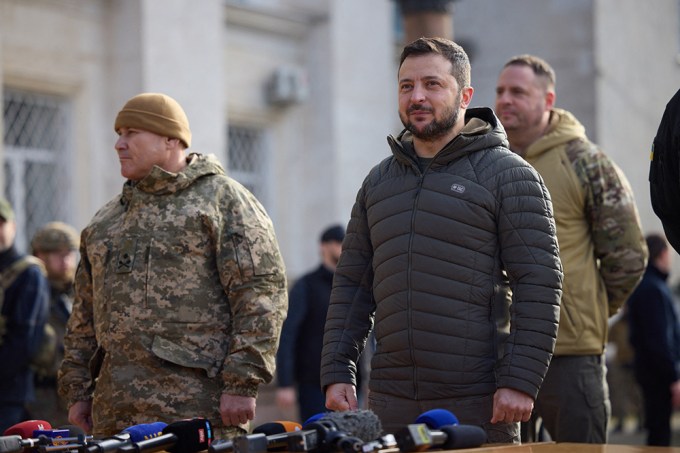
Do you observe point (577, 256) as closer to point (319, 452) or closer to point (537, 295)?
point (537, 295)

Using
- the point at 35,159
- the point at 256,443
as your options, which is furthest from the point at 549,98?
the point at 35,159

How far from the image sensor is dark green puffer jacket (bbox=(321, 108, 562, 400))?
469 centimetres

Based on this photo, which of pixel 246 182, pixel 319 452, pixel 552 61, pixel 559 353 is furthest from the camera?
pixel 552 61

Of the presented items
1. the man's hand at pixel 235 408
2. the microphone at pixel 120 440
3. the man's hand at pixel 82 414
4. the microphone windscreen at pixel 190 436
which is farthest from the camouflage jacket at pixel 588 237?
the microphone at pixel 120 440

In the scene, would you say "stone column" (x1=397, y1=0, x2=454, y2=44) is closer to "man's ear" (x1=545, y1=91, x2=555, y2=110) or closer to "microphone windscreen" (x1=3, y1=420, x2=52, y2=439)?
"man's ear" (x1=545, y1=91, x2=555, y2=110)

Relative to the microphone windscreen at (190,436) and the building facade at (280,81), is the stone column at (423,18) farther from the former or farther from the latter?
the microphone windscreen at (190,436)

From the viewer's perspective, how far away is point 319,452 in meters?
3.83

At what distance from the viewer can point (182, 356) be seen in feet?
18.0

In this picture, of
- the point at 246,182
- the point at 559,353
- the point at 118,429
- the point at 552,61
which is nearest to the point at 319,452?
the point at 118,429

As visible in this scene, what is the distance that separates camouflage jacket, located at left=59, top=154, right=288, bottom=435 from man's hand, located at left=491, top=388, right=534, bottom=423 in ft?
4.06

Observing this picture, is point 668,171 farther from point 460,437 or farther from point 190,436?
point 190,436

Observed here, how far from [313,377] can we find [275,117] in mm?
5943

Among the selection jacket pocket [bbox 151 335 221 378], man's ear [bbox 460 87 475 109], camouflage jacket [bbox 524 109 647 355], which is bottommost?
jacket pocket [bbox 151 335 221 378]

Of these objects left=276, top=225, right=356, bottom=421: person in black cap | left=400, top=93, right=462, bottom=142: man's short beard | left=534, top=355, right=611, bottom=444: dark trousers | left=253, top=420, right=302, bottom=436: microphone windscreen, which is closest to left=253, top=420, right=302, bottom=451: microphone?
left=253, top=420, right=302, bottom=436: microphone windscreen
